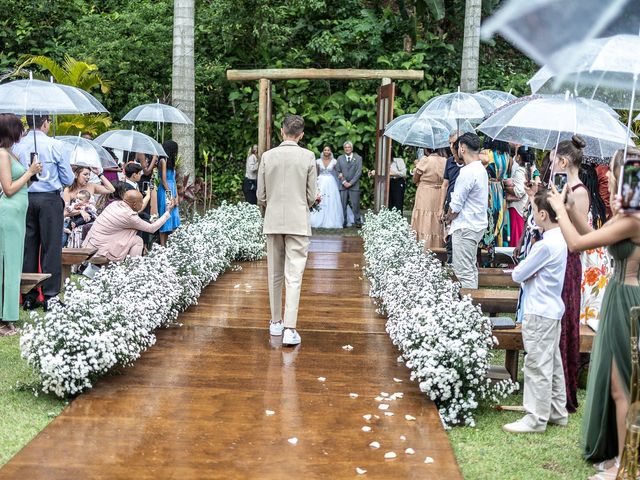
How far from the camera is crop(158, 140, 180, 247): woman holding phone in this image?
11828 mm

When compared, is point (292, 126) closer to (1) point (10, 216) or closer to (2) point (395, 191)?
(1) point (10, 216)

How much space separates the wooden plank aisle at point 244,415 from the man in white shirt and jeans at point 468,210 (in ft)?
3.73

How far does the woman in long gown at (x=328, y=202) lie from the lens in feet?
55.6

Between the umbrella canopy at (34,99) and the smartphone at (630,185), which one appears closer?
the smartphone at (630,185)

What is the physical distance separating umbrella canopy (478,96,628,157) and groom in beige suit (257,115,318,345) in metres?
1.78

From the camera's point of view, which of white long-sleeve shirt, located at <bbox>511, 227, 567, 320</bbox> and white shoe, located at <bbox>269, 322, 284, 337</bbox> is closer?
white long-sleeve shirt, located at <bbox>511, 227, 567, 320</bbox>

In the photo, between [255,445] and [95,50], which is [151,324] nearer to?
[255,445]

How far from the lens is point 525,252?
7.63 meters

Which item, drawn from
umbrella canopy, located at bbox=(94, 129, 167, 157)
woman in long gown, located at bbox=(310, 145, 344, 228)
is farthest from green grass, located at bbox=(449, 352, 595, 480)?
woman in long gown, located at bbox=(310, 145, 344, 228)

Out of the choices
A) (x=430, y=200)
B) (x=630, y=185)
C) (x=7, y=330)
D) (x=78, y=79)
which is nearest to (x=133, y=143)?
(x=430, y=200)

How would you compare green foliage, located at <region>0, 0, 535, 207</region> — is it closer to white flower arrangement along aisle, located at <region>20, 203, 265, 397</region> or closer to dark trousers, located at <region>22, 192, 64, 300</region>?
white flower arrangement along aisle, located at <region>20, 203, 265, 397</region>

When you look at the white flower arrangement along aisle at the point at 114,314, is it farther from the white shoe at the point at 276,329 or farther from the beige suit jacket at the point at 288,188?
the beige suit jacket at the point at 288,188

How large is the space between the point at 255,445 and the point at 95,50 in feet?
53.4

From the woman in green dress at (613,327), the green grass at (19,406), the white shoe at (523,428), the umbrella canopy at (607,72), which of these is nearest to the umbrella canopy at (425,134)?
the umbrella canopy at (607,72)
